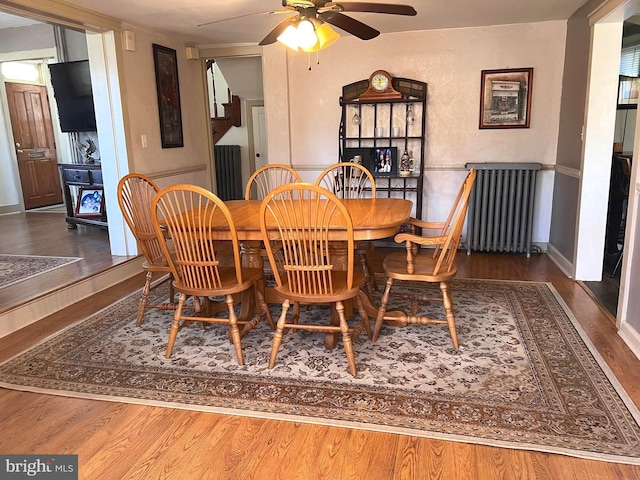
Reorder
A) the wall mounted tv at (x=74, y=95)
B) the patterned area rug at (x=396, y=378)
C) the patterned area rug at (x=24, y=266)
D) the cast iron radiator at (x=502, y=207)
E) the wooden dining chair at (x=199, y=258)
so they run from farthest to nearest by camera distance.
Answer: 1. the wall mounted tv at (x=74, y=95)
2. the cast iron radiator at (x=502, y=207)
3. the patterned area rug at (x=24, y=266)
4. the wooden dining chair at (x=199, y=258)
5. the patterned area rug at (x=396, y=378)

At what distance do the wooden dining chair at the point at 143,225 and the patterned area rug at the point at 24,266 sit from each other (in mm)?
1326

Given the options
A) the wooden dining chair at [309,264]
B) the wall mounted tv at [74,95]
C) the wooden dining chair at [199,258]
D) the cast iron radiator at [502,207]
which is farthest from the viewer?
the wall mounted tv at [74,95]

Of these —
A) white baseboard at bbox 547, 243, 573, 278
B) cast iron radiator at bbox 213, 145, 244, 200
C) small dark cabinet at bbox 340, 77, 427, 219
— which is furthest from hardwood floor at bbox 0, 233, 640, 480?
cast iron radiator at bbox 213, 145, 244, 200

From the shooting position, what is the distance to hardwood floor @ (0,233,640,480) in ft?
5.43

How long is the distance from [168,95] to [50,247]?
197 cm

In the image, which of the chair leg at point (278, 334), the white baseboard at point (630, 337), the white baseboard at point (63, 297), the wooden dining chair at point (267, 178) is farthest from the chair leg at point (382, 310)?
the white baseboard at point (63, 297)

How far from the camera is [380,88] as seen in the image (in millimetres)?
4625

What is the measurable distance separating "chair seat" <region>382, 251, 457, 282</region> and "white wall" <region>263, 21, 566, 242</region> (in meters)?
2.30

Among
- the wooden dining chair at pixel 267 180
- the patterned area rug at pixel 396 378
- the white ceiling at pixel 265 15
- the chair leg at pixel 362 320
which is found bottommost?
the patterned area rug at pixel 396 378

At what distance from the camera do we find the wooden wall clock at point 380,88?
4590 mm

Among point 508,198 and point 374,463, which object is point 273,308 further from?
point 508,198

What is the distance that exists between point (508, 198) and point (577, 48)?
4.55 ft

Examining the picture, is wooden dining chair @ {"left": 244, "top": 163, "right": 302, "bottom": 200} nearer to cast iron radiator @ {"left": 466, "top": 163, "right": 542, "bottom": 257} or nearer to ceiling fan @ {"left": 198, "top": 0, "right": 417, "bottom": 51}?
ceiling fan @ {"left": 198, "top": 0, "right": 417, "bottom": 51}
